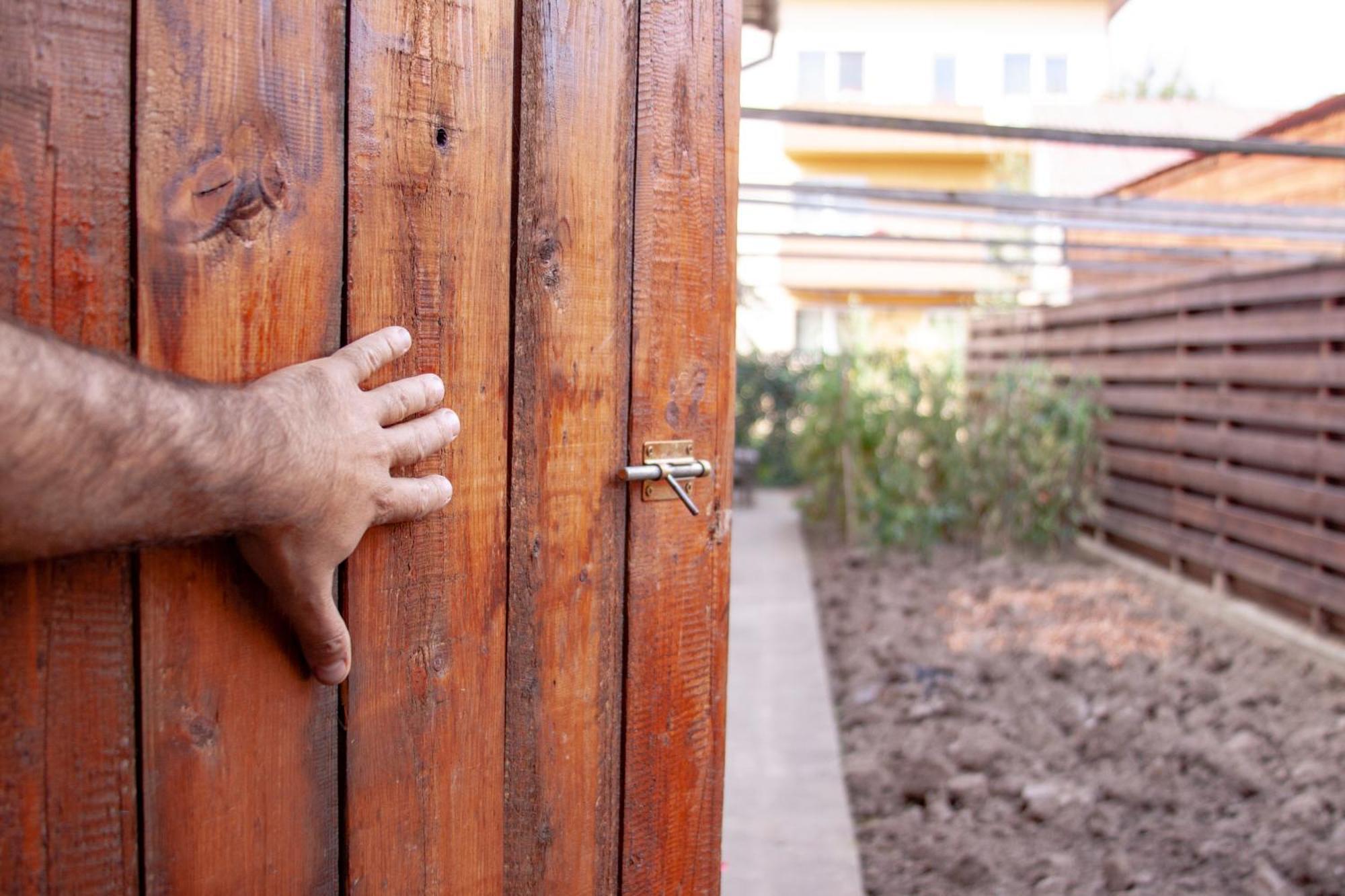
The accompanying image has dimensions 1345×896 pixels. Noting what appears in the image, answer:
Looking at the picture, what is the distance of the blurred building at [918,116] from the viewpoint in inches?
663

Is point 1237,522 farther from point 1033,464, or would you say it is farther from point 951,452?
point 951,452

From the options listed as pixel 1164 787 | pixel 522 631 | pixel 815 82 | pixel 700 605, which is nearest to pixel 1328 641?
pixel 1164 787

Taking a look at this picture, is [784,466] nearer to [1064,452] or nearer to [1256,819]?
[1064,452]

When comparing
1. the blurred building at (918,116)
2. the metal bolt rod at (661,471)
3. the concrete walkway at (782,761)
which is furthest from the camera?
the blurred building at (918,116)

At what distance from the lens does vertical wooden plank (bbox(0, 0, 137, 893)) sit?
106cm

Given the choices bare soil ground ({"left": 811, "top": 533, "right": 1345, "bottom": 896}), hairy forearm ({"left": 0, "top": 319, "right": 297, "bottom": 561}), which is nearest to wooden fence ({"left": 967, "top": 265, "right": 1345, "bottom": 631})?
bare soil ground ({"left": 811, "top": 533, "right": 1345, "bottom": 896})

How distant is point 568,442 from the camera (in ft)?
5.01

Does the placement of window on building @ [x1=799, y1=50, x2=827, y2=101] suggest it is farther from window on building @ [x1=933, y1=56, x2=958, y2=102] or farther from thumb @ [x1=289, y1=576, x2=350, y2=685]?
thumb @ [x1=289, y1=576, x2=350, y2=685]

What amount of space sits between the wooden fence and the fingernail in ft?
16.7

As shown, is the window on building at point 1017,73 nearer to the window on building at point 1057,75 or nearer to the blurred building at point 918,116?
the blurred building at point 918,116

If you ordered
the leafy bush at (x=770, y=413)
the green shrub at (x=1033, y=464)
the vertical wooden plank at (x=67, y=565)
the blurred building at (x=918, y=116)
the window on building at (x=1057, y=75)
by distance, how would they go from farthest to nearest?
the window on building at (x=1057, y=75)
the blurred building at (x=918, y=116)
the leafy bush at (x=770, y=413)
the green shrub at (x=1033, y=464)
the vertical wooden plank at (x=67, y=565)

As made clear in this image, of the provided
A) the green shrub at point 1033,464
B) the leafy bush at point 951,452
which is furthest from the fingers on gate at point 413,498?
the green shrub at point 1033,464

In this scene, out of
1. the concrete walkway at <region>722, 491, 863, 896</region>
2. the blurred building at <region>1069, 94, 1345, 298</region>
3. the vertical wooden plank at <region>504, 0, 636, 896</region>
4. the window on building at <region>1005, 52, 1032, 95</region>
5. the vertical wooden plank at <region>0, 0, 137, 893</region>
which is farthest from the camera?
the window on building at <region>1005, 52, 1032, 95</region>

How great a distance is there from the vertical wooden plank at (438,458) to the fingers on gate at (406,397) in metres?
0.03
